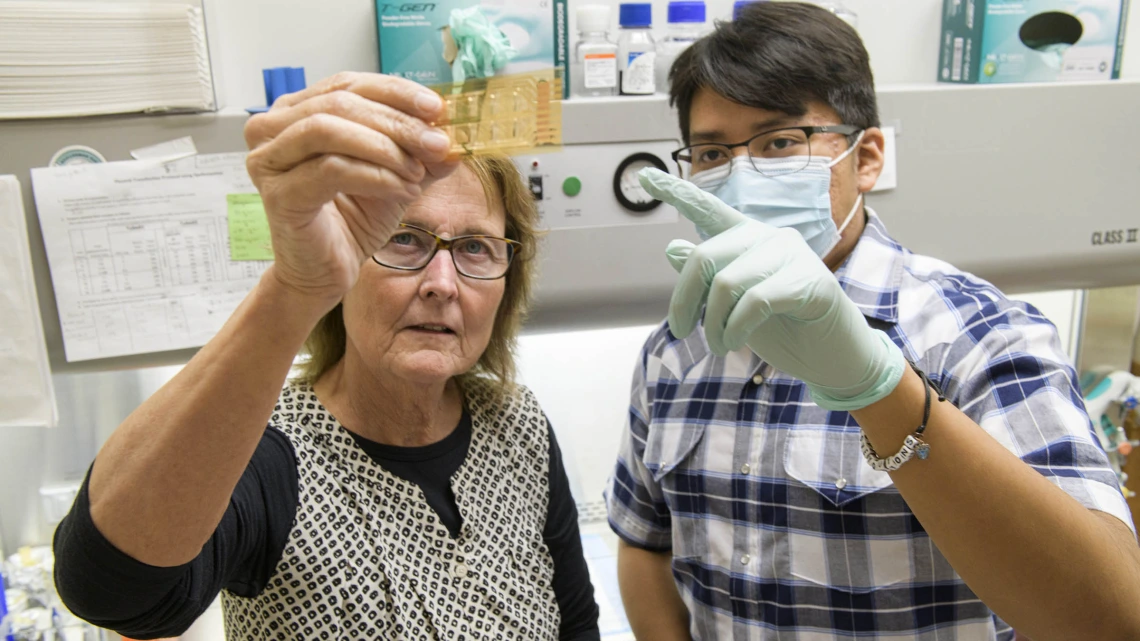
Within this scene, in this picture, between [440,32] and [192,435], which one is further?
[440,32]

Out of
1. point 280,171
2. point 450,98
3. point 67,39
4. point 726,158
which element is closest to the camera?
point 280,171

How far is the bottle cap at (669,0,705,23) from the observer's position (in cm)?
151

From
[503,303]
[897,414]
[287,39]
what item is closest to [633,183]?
[503,303]

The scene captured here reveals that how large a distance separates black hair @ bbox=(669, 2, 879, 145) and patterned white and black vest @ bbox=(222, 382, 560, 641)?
24.4 inches

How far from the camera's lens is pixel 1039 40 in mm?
1655

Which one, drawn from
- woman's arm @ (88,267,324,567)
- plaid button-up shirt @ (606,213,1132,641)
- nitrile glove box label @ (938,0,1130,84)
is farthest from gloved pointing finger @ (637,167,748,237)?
nitrile glove box label @ (938,0,1130,84)

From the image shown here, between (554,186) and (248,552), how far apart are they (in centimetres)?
86

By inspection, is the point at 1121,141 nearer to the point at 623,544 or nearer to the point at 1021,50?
the point at 1021,50

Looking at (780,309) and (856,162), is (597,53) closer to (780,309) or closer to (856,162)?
(856,162)

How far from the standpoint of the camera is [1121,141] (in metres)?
1.70

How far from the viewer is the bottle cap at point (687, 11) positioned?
1513 mm

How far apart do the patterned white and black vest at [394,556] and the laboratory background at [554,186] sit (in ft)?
1.67

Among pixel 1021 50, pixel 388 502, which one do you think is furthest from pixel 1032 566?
pixel 1021 50

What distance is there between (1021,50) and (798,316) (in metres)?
1.18
